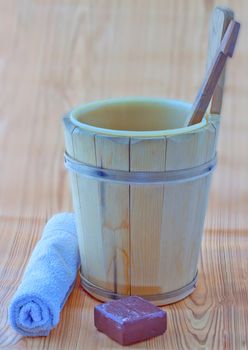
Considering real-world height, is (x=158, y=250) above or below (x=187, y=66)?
below

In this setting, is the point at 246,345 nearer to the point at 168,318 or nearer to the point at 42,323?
the point at 168,318

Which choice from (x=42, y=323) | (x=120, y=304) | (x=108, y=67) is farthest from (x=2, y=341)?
(x=108, y=67)

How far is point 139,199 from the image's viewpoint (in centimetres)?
102

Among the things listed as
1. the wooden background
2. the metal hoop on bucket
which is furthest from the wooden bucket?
the wooden background

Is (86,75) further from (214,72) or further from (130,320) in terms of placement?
(130,320)

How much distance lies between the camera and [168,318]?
3.51 ft

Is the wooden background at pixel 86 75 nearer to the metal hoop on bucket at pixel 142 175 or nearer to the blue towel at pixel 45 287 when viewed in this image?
the blue towel at pixel 45 287

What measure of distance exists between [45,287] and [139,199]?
0.64ft

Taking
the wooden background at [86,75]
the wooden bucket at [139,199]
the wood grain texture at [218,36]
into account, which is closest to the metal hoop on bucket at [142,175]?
the wooden bucket at [139,199]

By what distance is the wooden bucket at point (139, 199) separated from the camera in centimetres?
99

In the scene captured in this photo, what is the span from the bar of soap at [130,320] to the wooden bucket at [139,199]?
0.08 meters

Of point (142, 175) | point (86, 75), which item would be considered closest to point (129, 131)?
point (142, 175)

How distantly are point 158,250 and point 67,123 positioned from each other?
243 mm

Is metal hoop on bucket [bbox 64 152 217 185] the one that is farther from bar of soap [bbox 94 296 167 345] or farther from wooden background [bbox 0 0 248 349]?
wooden background [bbox 0 0 248 349]
